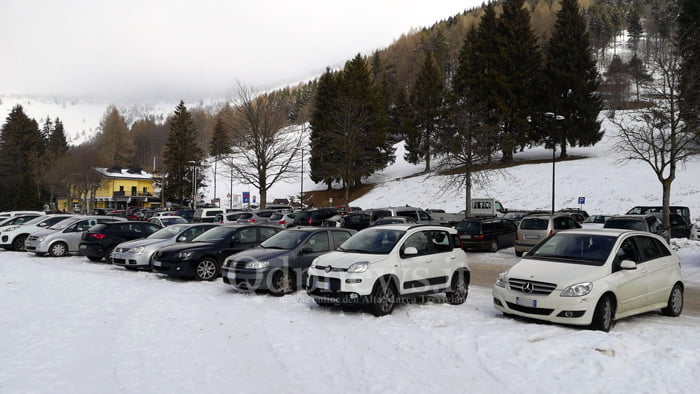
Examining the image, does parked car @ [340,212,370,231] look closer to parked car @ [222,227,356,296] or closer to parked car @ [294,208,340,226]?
parked car @ [294,208,340,226]

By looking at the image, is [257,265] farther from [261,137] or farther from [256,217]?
[261,137]

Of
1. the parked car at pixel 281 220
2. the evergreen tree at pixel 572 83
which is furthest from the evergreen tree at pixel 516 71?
the parked car at pixel 281 220

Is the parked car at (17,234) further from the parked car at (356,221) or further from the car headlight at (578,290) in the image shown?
the car headlight at (578,290)

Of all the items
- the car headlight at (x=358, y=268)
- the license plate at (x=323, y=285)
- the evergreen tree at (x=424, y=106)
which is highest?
the evergreen tree at (x=424, y=106)

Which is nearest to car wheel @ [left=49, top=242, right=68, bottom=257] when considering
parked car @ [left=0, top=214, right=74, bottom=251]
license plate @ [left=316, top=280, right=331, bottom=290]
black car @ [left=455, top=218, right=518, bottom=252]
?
parked car @ [left=0, top=214, right=74, bottom=251]

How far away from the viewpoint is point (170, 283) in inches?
504

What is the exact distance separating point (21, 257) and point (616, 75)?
8469 centimetres

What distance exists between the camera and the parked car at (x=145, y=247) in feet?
48.7

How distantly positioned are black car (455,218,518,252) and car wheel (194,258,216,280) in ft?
38.9

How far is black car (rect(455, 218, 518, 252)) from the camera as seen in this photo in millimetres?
21500

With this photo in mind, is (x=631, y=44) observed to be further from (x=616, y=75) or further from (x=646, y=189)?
(x=646, y=189)

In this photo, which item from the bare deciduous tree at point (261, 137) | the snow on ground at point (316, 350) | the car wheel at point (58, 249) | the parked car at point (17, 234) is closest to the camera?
the snow on ground at point (316, 350)

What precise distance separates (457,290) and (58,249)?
16.3 m

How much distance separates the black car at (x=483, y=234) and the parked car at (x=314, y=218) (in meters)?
8.20
